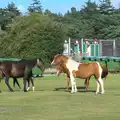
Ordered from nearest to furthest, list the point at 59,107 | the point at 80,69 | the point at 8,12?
the point at 59,107 < the point at 80,69 < the point at 8,12

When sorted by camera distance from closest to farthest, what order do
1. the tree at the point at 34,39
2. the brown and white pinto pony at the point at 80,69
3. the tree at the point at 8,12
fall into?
1. the brown and white pinto pony at the point at 80,69
2. the tree at the point at 34,39
3. the tree at the point at 8,12

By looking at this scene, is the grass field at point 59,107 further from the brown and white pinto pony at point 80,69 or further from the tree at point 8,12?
the tree at point 8,12

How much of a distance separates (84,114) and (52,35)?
1552 inches

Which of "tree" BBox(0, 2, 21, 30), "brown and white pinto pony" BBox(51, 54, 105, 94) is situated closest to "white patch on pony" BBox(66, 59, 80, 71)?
"brown and white pinto pony" BBox(51, 54, 105, 94)

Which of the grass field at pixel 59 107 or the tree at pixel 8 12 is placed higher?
the tree at pixel 8 12

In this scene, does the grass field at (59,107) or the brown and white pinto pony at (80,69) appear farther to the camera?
the brown and white pinto pony at (80,69)

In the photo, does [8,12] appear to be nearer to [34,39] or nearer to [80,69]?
[34,39]

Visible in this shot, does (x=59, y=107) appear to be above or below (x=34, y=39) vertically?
below

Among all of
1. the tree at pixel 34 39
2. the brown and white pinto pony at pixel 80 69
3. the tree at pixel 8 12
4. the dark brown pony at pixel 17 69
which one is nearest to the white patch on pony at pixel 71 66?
the brown and white pinto pony at pixel 80 69

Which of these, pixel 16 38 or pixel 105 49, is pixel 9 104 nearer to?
pixel 16 38

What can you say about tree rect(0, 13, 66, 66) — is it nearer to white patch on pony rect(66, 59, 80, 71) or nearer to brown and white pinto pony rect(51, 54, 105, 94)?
→ brown and white pinto pony rect(51, 54, 105, 94)

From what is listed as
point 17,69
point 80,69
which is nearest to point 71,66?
point 80,69

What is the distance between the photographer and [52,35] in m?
52.0

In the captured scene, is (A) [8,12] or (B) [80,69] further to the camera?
(A) [8,12]
